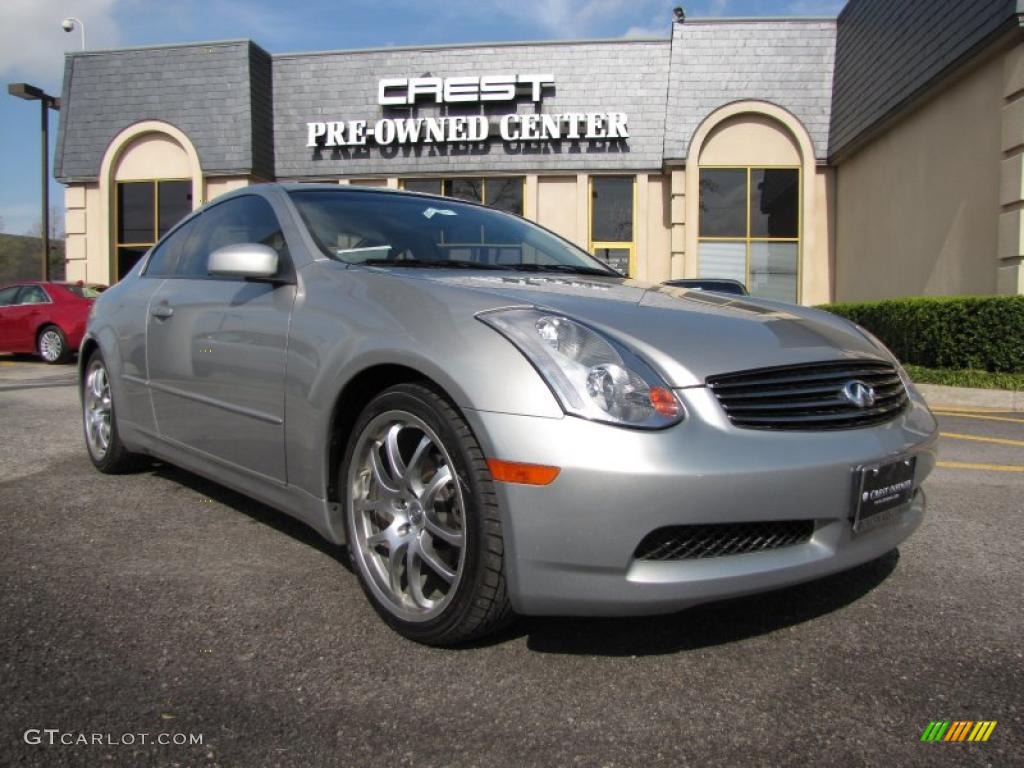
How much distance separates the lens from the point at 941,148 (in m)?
11.6

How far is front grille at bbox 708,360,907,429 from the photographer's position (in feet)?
6.75

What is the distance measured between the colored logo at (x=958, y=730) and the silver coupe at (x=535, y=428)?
17.1 inches

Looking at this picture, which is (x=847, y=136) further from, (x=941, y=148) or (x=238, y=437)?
(x=238, y=437)

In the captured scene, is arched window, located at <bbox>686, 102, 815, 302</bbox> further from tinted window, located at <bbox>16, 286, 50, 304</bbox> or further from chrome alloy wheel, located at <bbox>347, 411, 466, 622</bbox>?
chrome alloy wheel, located at <bbox>347, 411, 466, 622</bbox>

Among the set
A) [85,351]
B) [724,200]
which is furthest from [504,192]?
[85,351]

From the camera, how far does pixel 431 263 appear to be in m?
2.95

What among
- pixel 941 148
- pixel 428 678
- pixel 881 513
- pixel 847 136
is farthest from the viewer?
pixel 847 136

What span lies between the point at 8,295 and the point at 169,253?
11.1 m

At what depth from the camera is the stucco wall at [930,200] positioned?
10.3 m

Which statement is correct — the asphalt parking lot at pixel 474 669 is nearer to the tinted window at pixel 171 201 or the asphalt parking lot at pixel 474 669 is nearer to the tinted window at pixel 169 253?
the tinted window at pixel 169 253

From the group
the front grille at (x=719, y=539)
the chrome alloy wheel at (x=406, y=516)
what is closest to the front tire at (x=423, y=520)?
the chrome alloy wheel at (x=406, y=516)

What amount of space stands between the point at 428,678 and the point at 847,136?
50.6 ft

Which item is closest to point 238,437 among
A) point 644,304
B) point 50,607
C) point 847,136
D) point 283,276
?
point 283,276

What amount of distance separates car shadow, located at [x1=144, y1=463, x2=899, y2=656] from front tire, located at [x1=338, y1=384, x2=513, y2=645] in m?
0.18
